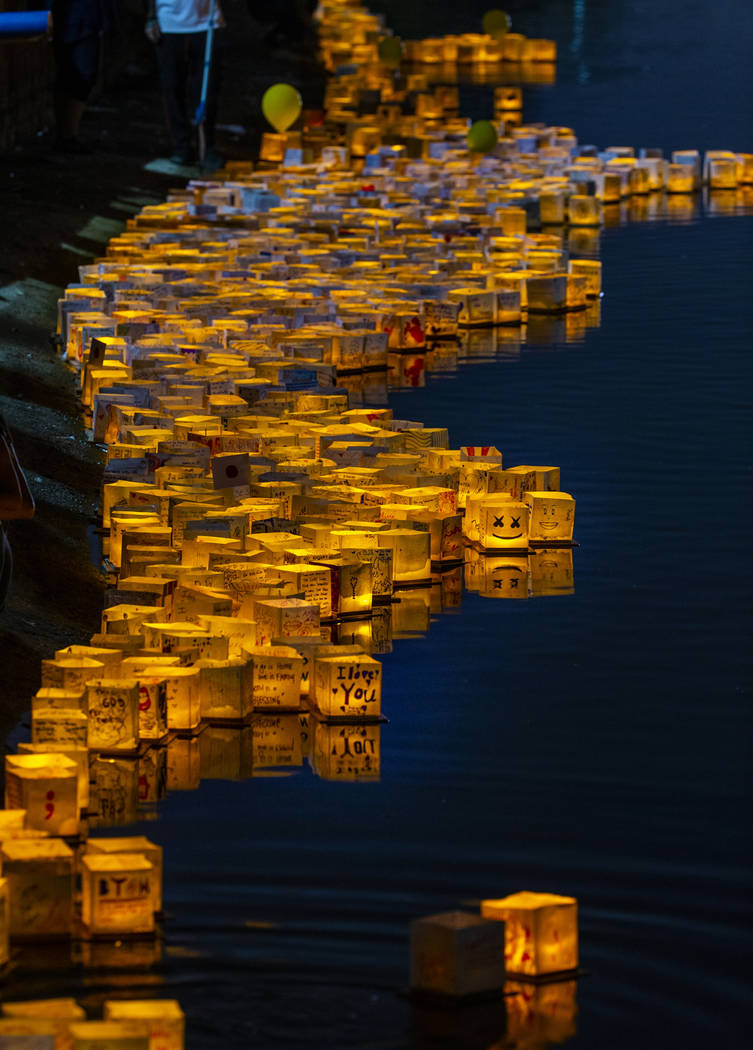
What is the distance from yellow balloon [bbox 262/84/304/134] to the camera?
48.1 ft

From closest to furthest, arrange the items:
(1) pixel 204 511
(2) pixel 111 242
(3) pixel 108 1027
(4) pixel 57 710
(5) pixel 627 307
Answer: (3) pixel 108 1027 < (4) pixel 57 710 < (1) pixel 204 511 < (5) pixel 627 307 < (2) pixel 111 242

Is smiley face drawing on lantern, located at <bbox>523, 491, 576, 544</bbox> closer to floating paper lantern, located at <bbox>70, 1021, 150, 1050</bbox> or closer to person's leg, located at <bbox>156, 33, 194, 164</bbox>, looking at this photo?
floating paper lantern, located at <bbox>70, 1021, 150, 1050</bbox>

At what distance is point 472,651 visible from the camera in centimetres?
473

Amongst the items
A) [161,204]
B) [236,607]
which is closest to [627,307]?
[161,204]

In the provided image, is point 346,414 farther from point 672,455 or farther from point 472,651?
point 472,651

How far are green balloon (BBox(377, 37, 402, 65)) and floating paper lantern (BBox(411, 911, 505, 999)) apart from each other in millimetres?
17410

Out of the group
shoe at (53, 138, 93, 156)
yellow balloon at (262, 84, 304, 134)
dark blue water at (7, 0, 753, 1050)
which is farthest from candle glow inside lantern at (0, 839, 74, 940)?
yellow balloon at (262, 84, 304, 134)

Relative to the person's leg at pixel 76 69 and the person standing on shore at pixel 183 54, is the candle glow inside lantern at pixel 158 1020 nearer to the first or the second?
the person's leg at pixel 76 69

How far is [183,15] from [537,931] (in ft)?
33.4

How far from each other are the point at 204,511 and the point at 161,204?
22.3 feet

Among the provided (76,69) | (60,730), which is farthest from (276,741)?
(76,69)

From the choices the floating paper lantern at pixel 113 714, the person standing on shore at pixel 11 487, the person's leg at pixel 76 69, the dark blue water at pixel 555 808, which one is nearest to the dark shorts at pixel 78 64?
the person's leg at pixel 76 69

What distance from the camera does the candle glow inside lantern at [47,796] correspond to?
3562 mm

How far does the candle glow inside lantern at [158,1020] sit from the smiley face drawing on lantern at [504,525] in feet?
9.95
